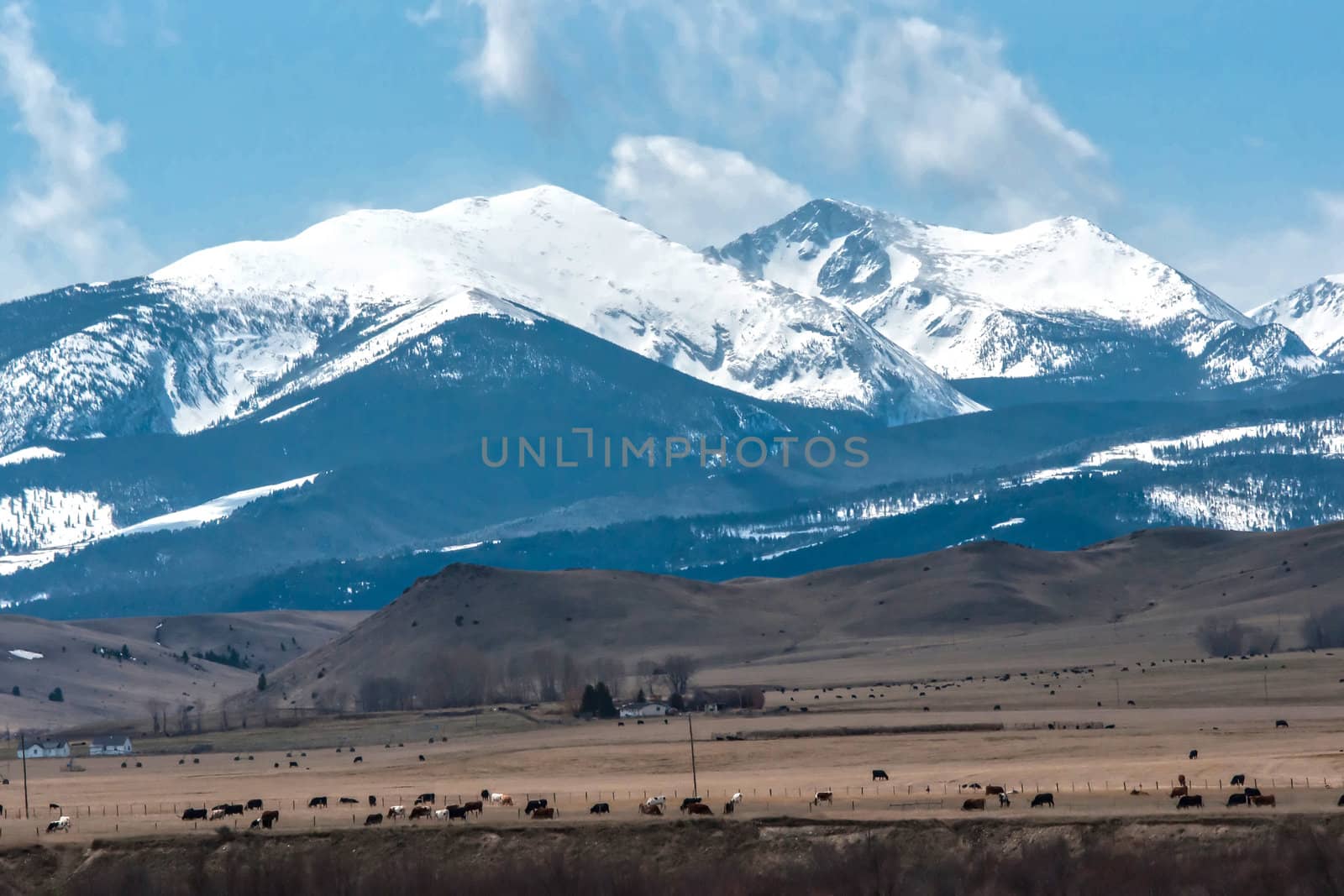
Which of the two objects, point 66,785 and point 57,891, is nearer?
point 57,891

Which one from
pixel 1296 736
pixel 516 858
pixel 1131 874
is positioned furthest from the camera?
pixel 1296 736

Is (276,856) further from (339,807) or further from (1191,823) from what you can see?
(1191,823)

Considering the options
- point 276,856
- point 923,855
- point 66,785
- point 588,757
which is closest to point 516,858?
point 276,856

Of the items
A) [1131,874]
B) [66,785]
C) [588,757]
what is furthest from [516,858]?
[66,785]

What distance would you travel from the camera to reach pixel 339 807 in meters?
148

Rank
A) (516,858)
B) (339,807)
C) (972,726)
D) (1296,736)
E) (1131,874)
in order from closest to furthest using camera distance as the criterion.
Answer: (1131,874)
(516,858)
(339,807)
(1296,736)
(972,726)

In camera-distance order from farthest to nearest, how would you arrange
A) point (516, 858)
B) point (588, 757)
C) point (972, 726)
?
1. point (972, 726)
2. point (588, 757)
3. point (516, 858)

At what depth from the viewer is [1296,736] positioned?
165m

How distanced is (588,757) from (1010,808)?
66102 mm

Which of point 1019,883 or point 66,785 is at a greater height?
point 66,785

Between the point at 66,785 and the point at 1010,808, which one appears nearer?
the point at 1010,808

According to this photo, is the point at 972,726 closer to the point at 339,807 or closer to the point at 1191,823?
the point at 339,807

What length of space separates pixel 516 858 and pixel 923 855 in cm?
2264

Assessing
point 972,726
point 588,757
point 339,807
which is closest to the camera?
point 339,807
